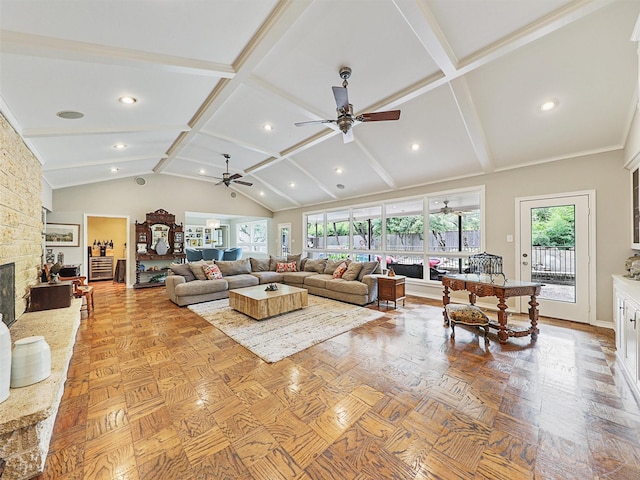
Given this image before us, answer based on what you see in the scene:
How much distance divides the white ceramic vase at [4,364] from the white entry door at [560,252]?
6.16 meters

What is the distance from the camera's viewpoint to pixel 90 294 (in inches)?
181

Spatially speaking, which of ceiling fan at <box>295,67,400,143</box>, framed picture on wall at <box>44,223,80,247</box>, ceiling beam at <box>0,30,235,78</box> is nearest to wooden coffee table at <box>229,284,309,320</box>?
ceiling fan at <box>295,67,400,143</box>

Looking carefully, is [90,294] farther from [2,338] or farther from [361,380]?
[361,380]

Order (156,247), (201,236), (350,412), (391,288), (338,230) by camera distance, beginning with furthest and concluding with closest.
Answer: (201,236) < (338,230) < (156,247) < (391,288) < (350,412)

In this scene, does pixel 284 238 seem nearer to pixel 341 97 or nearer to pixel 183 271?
pixel 183 271

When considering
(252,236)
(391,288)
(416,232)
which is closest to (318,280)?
(391,288)

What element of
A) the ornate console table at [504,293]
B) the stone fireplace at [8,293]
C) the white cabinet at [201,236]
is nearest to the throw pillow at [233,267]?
the stone fireplace at [8,293]

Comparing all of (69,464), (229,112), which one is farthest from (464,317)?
(229,112)

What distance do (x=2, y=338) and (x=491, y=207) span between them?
20.7 ft

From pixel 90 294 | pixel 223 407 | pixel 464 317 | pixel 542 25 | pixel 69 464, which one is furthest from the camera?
pixel 90 294

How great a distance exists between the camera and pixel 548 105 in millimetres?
3383

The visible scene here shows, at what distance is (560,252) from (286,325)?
14.8 ft

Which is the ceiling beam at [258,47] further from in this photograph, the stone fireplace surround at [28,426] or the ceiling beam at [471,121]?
the stone fireplace surround at [28,426]

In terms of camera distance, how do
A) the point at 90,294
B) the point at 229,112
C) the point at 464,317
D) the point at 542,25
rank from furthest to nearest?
the point at 90,294 < the point at 229,112 < the point at 464,317 < the point at 542,25
